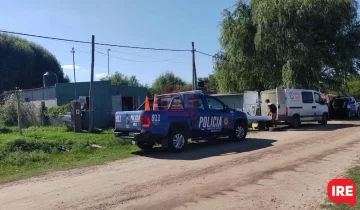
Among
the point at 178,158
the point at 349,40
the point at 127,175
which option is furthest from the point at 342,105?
the point at 127,175

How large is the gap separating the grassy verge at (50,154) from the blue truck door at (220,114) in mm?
3131

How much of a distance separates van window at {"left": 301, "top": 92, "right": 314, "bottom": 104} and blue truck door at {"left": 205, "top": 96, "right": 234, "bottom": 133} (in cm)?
845

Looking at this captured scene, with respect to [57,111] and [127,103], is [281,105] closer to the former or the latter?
[127,103]

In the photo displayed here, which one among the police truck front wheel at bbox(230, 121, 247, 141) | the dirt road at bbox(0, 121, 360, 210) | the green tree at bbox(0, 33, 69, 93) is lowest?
the dirt road at bbox(0, 121, 360, 210)

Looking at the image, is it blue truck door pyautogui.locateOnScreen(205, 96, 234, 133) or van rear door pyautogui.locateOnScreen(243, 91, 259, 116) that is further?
van rear door pyautogui.locateOnScreen(243, 91, 259, 116)

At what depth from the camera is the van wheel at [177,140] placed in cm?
1187

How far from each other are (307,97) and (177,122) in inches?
473

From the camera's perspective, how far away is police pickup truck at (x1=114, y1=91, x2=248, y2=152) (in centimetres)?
1147

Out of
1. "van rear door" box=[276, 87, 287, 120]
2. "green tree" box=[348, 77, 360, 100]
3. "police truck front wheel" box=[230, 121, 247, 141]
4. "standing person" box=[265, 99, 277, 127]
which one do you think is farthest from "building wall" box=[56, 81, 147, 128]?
"green tree" box=[348, 77, 360, 100]

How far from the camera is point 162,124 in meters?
11.6

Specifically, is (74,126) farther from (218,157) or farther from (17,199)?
(17,199)

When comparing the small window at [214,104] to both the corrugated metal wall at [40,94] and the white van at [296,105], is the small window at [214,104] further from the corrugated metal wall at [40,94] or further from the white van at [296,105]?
the corrugated metal wall at [40,94]

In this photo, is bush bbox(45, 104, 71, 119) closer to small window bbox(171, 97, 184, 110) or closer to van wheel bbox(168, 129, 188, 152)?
small window bbox(171, 97, 184, 110)

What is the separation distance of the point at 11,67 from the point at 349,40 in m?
48.5
